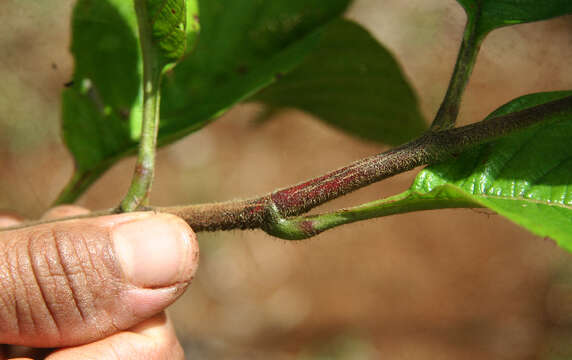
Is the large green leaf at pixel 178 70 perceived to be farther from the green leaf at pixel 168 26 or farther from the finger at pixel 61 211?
the green leaf at pixel 168 26

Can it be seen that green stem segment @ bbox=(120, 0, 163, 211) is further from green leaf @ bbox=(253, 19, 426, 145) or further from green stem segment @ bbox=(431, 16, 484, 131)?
green stem segment @ bbox=(431, 16, 484, 131)

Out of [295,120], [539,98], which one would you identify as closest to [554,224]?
[539,98]

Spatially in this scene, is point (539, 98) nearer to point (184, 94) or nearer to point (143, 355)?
point (184, 94)

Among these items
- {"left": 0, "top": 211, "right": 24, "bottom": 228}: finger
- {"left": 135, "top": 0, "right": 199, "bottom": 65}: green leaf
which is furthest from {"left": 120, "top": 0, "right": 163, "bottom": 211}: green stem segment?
{"left": 0, "top": 211, "right": 24, "bottom": 228}: finger

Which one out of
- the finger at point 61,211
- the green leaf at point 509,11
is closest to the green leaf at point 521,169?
the green leaf at point 509,11

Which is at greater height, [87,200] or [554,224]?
[554,224]

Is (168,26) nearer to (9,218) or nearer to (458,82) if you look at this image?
(458,82)

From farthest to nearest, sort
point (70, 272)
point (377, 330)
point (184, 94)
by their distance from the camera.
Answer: point (377, 330)
point (184, 94)
point (70, 272)
